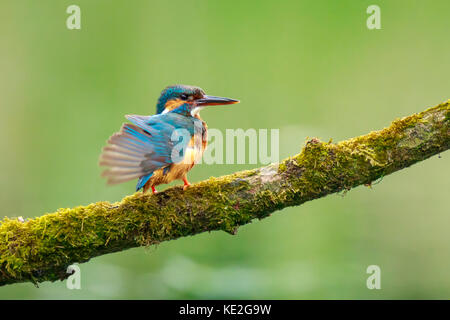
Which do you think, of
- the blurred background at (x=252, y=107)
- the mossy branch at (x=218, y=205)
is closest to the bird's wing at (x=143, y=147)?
the mossy branch at (x=218, y=205)

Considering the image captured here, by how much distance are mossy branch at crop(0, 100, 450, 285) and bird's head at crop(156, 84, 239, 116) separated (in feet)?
2.29

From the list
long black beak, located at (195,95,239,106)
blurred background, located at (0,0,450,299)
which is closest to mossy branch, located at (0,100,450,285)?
long black beak, located at (195,95,239,106)

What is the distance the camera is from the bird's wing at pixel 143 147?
2258 millimetres

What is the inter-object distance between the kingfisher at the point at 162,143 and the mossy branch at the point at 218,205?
19cm

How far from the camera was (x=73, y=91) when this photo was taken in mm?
4992

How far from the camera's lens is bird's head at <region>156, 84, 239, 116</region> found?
2.96m

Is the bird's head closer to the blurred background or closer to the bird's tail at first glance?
the bird's tail

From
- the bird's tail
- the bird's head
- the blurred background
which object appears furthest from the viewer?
the blurred background

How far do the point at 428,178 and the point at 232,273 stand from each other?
2.00 meters

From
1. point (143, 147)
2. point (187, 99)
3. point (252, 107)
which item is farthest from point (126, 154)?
point (252, 107)

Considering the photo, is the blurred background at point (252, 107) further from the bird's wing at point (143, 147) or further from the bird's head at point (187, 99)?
the bird's wing at point (143, 147)

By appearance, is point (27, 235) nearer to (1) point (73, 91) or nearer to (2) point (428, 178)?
(1) point (73, 91)

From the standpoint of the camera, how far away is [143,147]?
7.95ft

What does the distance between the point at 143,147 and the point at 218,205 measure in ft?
1.50
